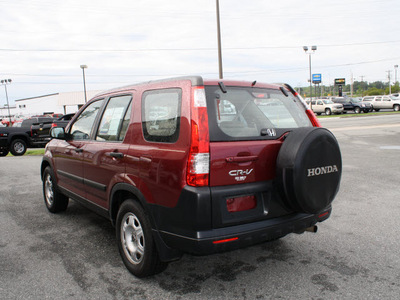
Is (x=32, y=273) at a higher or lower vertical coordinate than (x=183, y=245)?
lower

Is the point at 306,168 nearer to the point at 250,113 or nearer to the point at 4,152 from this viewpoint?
the point at 250,113

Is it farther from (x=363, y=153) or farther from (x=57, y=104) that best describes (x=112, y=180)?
(x=57, y=104)

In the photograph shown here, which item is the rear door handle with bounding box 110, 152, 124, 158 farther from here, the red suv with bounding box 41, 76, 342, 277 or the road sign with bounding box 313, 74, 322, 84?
the road sign with bounding box 313, 74, 322, 84

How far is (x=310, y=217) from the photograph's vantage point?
330 centimetres

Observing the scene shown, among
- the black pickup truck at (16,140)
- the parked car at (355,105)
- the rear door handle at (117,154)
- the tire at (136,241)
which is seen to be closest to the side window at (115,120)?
the rear door handle at (117,154)

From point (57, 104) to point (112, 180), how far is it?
91.1 metres

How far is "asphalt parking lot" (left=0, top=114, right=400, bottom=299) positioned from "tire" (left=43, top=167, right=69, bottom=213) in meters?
0.17

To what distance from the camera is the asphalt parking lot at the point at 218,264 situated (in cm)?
307

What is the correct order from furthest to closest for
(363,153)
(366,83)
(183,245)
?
(366,83), (363,153), (183,245)

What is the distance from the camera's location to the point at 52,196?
561 centimetres

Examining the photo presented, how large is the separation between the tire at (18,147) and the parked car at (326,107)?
3291 centimetres

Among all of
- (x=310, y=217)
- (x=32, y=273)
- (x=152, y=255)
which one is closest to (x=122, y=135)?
(x=152, y=255)

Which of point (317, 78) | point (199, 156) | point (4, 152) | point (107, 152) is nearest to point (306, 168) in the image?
point (199, 156)

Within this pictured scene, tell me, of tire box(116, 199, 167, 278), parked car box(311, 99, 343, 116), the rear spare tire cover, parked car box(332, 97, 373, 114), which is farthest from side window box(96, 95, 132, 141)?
parked car box(332, 97, 373, 114)
